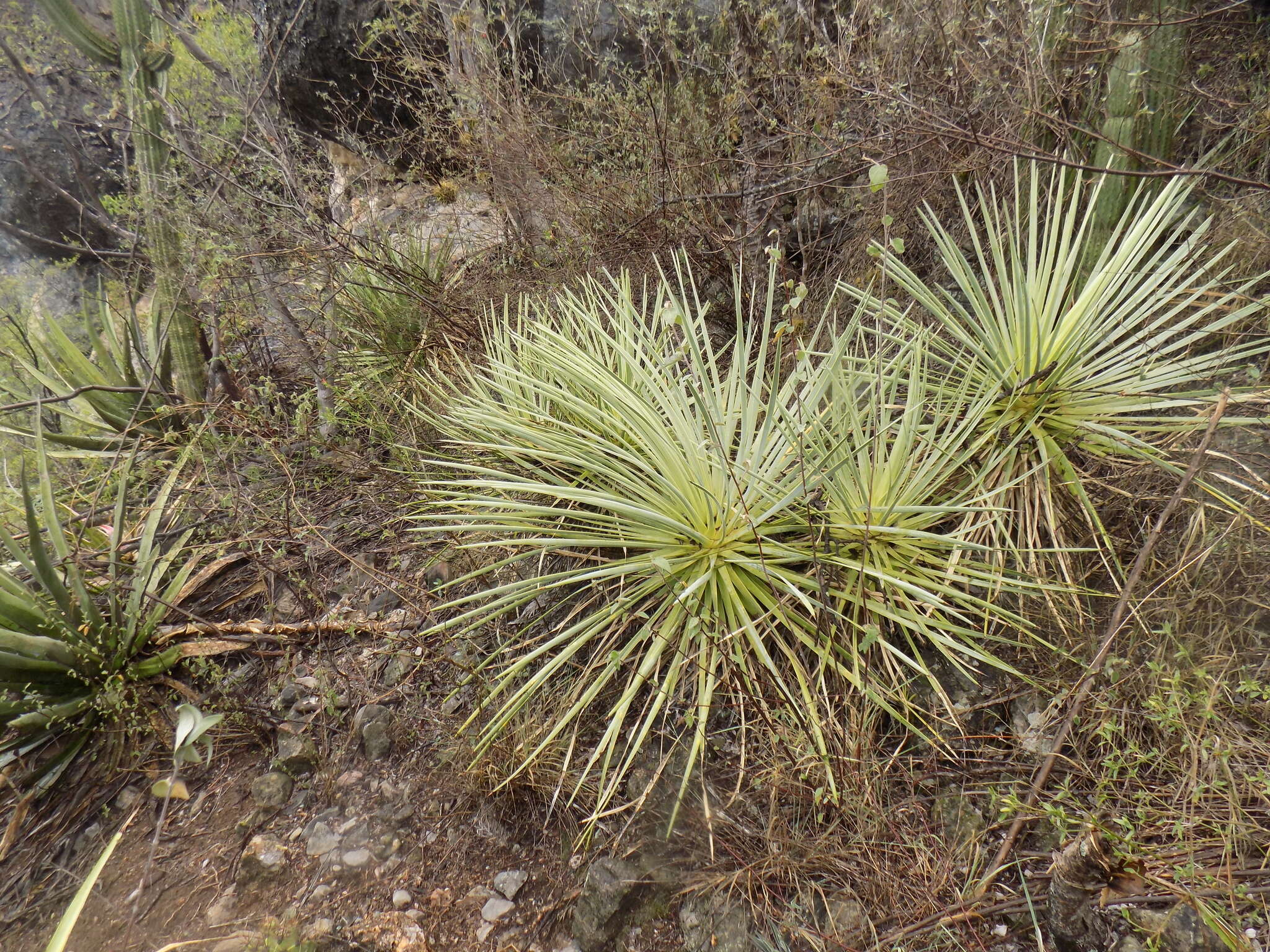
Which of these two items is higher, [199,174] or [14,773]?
[199,174]

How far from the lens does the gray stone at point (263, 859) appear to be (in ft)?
5.58

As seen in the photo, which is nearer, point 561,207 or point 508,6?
point 561,207

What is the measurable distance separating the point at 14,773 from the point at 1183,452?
3342 mm

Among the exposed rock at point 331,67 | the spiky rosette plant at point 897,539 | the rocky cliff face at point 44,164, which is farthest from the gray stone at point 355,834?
the rocky cliff face at point 44,164

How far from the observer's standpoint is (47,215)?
27.0 ft

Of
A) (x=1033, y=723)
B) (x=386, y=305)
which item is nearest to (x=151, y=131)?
(x=386, y=305)

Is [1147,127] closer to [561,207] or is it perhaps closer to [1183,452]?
[1183,452]

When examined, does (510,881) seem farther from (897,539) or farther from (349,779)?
(897,539)

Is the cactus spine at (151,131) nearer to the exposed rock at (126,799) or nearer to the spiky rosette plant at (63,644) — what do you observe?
the spiky rosette plant at (63,644)

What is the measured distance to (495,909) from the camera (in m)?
1.57

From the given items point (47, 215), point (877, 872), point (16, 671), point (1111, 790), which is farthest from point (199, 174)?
point (47, 215)

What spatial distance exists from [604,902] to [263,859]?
0.92 m

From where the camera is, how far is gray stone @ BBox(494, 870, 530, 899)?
1.60 m

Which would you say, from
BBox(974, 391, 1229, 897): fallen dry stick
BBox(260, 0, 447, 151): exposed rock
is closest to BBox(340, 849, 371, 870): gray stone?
BBox(974, 391, 1229, 897): fallen dry stick
